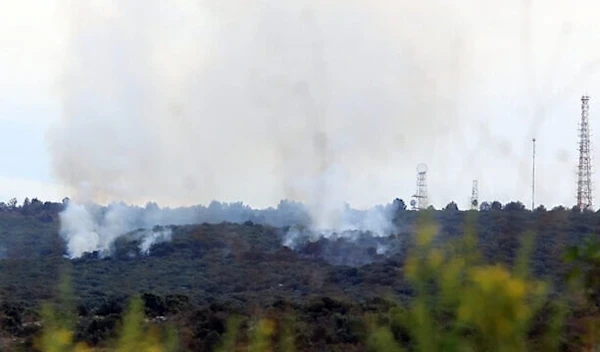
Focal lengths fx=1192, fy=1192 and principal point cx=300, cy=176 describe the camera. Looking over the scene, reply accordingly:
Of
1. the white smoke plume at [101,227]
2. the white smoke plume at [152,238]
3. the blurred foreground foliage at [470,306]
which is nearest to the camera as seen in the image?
the blurred foreground foliage at [470,306]

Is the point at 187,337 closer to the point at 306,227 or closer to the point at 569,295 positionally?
the point at 569,295

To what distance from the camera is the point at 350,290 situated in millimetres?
32812

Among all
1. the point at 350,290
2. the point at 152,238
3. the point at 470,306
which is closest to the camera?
the point at 470,306

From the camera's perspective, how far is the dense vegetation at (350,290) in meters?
3.97

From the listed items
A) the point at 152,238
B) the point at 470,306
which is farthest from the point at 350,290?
the point at 152,238

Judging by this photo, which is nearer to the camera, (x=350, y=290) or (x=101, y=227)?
(x=350, y=290)

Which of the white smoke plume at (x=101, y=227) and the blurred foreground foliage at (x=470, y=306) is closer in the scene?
the blurred foreground foliage at (x=470, y=306)

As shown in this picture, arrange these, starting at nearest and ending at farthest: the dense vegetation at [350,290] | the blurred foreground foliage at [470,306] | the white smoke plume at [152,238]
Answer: the blurred foreground foliage at [470,306] < the dense vegetation at [350,290] < the white smoke plume at [152,238]

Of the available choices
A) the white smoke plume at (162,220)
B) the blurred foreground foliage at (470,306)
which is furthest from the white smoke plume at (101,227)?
the blurred foreground foliage at (470,306)

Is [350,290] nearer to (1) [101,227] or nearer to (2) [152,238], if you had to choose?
(2) [152,238]

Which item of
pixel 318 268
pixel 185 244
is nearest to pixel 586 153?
pixel 318 268

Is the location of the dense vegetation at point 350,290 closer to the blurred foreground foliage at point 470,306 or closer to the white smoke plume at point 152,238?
the blurred foreground foliage at point 470,306

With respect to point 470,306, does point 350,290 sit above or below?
above

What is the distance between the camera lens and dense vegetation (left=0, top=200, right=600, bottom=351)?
3.97 meters
